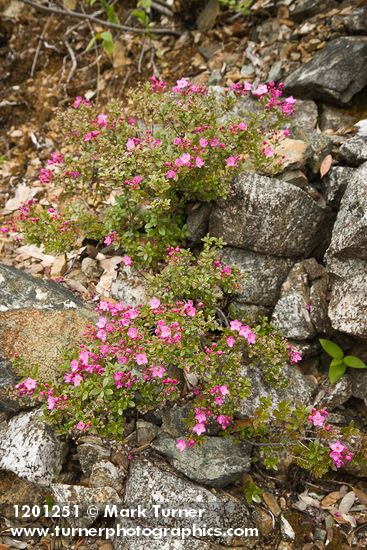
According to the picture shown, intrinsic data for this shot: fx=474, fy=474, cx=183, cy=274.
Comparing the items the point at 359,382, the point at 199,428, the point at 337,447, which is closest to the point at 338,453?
the point at 337,447

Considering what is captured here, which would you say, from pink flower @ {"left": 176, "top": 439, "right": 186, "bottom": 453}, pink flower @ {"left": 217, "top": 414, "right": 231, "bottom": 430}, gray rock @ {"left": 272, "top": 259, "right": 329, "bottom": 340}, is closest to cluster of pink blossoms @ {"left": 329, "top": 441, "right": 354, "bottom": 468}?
pink flower @ {"left": 217, "top": 414, "right": 231, "bottom": 430}

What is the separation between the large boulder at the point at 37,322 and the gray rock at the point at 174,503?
1.08m

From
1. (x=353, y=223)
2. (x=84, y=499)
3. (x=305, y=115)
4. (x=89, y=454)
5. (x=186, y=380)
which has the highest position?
(x=305, y=115)

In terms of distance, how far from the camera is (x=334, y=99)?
488 centimetres

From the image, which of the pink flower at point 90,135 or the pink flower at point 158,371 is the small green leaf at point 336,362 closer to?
the pink flower at point 158,371

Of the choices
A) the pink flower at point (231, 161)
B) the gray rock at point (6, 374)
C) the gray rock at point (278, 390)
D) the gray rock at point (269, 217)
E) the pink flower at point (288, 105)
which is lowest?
the gray rock at point (6, 374)

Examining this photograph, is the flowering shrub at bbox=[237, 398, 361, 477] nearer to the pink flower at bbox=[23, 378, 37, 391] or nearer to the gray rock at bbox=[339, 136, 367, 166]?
the pink flower at bbox=[23, 378, 37, 391]

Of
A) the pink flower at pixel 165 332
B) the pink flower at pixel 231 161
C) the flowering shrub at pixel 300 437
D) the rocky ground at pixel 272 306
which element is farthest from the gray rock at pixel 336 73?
the flowering shrub at pixel 300 437

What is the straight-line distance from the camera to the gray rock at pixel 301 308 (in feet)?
13.4

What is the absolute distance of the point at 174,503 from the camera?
11.7 feet

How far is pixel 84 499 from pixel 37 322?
1.48 metres

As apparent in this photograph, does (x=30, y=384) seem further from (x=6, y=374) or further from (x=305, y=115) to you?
(x=305, y=115)

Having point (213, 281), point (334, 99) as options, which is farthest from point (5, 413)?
point (334, 99)

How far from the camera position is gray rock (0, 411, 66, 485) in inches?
145
